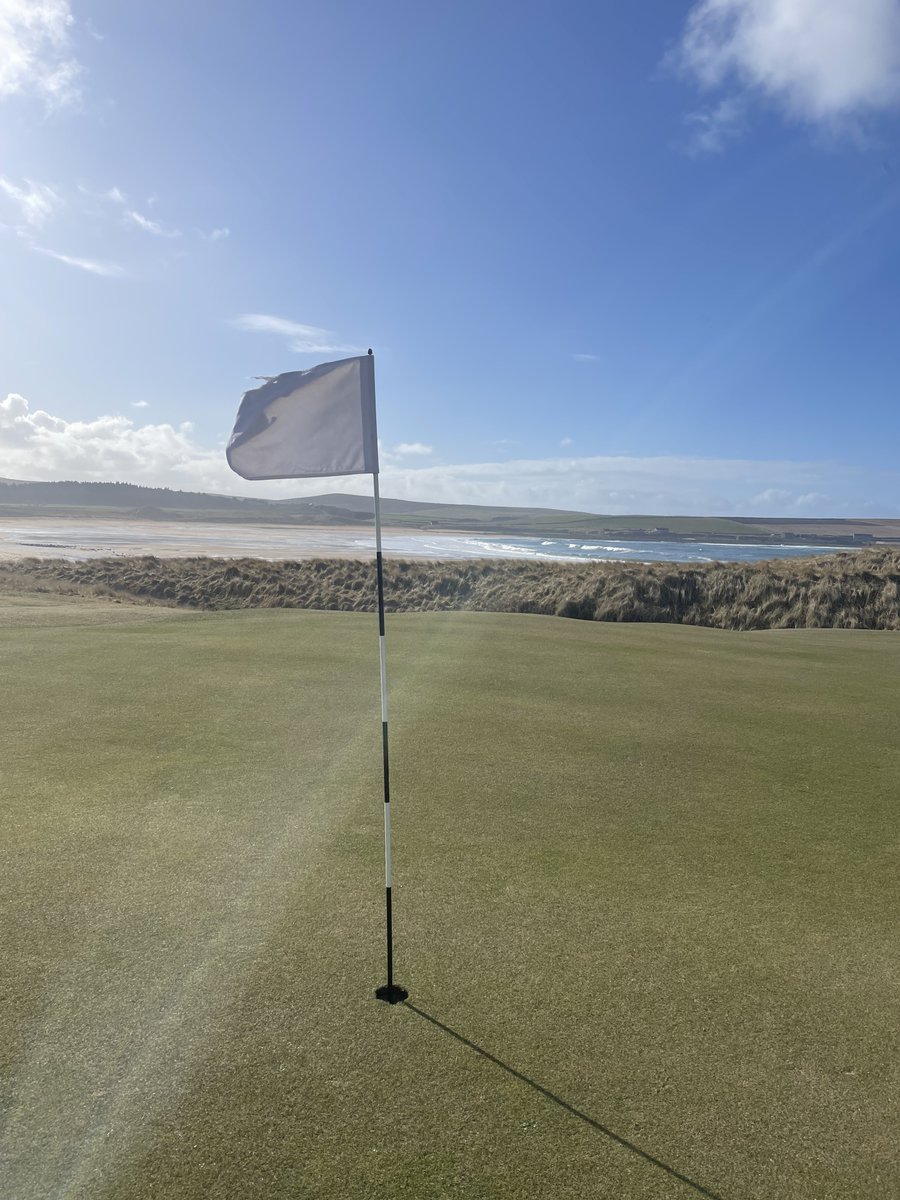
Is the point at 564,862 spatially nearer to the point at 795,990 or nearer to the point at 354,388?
the point at 795,990

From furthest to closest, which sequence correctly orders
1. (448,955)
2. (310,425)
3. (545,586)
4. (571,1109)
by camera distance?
(545,586) < (310,425) < (448,955) < (571,1109)

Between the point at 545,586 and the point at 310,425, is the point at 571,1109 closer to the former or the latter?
the point at 310,425

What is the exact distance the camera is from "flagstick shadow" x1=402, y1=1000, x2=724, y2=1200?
275 cm

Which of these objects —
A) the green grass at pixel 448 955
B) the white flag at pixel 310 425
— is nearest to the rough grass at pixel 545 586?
the green grass at pixel 448 955

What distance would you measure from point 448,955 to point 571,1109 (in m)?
1.14

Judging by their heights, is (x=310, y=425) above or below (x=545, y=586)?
above

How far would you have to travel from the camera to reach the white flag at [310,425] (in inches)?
181

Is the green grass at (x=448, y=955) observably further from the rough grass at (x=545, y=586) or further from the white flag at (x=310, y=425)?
the rough grass at (x=545, y=586)

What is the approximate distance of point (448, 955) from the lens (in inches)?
161

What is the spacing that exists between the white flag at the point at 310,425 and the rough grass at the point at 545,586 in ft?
70.2

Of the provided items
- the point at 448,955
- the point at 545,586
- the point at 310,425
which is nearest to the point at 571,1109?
the point at 448,955

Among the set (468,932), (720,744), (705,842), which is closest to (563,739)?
(720,744)

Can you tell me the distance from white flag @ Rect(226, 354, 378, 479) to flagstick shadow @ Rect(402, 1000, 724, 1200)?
2763mm

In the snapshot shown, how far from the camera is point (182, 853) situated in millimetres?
5180
